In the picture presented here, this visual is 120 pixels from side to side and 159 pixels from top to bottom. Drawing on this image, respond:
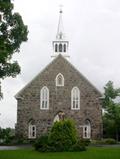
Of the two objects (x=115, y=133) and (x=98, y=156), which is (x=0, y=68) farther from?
(x=115, y=133)

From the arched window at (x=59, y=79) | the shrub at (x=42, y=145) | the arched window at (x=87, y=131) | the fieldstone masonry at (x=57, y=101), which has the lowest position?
the shrub at (x=42, y=145)

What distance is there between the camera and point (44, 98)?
53188mm

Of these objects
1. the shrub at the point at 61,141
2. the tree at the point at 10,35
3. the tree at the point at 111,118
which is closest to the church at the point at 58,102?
the tree at the point at 111,118

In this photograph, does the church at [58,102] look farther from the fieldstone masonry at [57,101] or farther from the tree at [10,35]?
the tree at [10,35]

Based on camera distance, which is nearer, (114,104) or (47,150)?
(47,150)

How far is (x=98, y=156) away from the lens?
95.7 ft

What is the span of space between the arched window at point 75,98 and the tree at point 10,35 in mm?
30079

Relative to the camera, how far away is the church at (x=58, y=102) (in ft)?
172

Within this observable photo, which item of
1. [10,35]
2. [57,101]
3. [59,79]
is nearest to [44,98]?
[57,101]

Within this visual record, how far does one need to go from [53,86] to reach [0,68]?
1237 inches

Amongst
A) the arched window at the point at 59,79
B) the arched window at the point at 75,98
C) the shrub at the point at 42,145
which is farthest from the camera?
the arched window at the point at 59,79

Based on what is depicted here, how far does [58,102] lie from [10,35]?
99.6ft

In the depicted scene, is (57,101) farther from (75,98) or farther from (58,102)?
(75,98)

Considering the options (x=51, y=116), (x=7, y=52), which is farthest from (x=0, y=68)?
(x=51, y=116)
